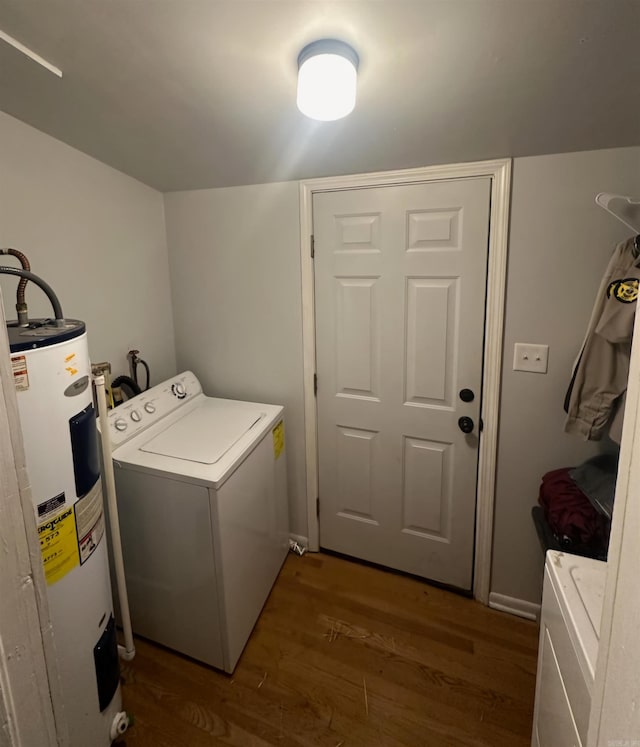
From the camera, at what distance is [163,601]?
5.41 feet

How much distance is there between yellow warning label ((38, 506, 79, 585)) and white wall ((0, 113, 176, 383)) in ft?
2.87

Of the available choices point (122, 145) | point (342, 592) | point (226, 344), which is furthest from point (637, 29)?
point (342, 592)

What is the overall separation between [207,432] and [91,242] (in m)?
0.98

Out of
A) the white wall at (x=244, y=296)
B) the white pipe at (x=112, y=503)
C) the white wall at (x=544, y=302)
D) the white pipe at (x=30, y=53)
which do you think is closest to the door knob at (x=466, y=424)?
the white wall at (x=544, y=302)

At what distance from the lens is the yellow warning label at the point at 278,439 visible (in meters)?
1.97

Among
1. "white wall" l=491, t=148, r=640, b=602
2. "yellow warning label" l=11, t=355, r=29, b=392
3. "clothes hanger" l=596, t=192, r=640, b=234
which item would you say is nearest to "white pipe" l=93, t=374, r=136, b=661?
"yellow warning label" l=11, t=355, r=29, b=392

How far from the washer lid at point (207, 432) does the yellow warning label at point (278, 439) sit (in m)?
0.11

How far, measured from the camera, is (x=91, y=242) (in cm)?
174

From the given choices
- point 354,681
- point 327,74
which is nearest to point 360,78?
point 327,74

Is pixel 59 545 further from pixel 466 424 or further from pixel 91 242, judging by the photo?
pixel 466 424

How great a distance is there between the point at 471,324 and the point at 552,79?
0.87 m

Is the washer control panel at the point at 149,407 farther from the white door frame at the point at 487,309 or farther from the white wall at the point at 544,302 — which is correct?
the white wall at the point at 544,302

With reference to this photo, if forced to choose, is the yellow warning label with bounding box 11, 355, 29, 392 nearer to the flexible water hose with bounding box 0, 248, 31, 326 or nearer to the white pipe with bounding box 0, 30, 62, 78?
the flexible water hose with bounding box 0, 248, 31, 326

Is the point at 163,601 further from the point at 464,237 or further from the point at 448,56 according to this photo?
the point at 448,56
